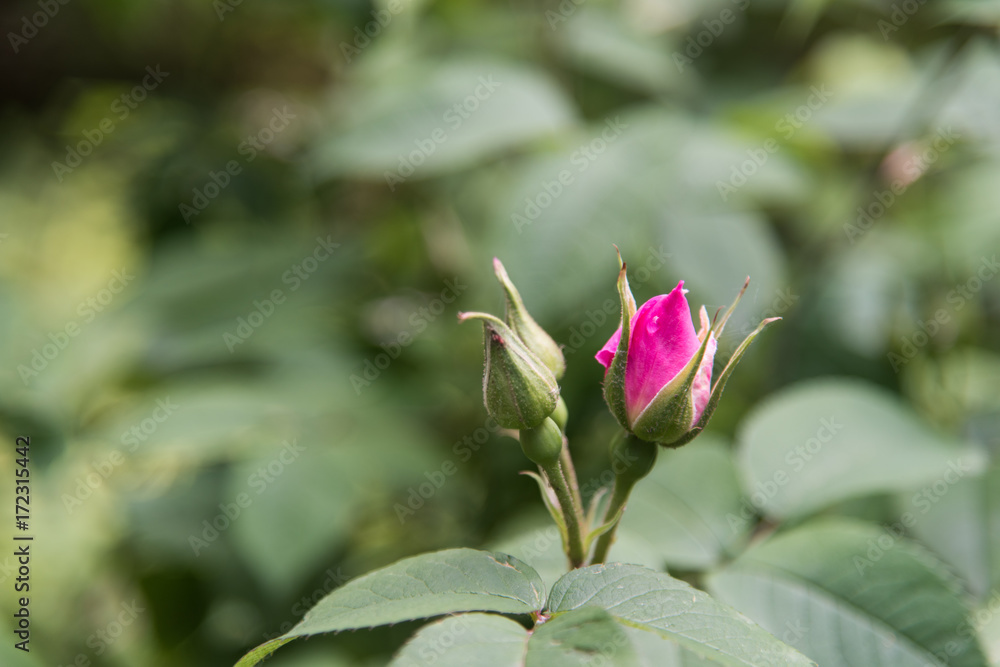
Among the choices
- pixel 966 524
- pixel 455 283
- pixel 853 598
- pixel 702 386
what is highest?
pixel 702 386

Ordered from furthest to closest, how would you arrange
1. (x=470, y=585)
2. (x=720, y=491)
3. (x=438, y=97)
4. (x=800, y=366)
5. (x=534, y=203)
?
(x=800, y=366), (x=438, y=97), (x=534, y=203), (x=720, y=491), (x=470, y=585)

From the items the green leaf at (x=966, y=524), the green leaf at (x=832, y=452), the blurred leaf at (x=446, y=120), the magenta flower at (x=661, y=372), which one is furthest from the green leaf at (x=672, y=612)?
the blurred leaf at (x=446, y=120)

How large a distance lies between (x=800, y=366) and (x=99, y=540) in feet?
7.64

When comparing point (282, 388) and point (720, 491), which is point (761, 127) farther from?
point (282, 388)

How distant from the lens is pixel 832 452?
1097mm

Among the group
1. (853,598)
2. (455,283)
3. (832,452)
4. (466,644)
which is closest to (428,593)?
(466,644)

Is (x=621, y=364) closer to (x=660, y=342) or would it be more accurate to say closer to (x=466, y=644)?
(x=660, y=342)

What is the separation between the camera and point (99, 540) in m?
2.61

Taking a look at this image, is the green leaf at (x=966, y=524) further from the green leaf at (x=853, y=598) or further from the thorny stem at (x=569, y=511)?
the thorny stem at (x=569, y=511)

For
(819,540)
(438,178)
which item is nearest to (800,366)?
(819,540)

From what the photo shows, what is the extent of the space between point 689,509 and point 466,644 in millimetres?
575

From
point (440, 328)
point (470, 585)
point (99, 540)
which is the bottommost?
point (99, 540)

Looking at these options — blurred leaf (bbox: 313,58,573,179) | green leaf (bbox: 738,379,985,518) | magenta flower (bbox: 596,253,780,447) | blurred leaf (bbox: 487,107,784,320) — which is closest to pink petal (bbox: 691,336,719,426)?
magenta flower (bbox: 596,253,780,447)

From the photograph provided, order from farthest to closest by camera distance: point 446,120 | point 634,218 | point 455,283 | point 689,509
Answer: point 455,283 → point 446,120 → point 634,218 → point 689,509
